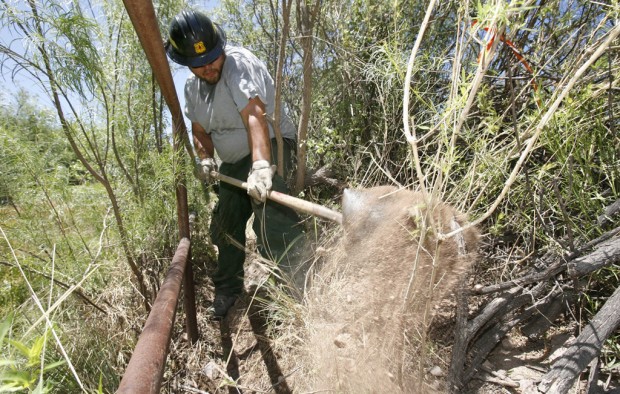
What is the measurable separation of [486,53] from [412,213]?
66cm

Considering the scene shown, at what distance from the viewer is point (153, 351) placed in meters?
1.06

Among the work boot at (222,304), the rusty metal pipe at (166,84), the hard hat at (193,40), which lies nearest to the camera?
the rusty metal pipe at (166,84)

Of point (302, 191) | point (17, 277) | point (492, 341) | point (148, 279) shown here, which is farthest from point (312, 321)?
point (17, 277)

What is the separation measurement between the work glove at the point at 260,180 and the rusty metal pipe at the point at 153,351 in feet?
3.04

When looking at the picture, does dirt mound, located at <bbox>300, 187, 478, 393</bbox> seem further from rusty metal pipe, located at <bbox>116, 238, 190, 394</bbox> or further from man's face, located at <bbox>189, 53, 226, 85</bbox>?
man's face, located at <bbox>189, 53, 226, 85</bbox>

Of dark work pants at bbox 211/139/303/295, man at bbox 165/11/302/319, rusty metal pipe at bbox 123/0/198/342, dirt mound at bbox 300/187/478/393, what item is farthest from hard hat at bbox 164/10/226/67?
dirt mound at bbox 300/187/478/393

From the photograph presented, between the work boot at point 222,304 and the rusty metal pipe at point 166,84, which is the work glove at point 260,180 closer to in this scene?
the rusty metal pipe at point 166,84

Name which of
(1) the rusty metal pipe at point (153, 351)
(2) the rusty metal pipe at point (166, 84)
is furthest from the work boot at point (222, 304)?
(1) the rusty metal pipe at point (153, 351)

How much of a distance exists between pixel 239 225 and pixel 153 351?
2265 mm

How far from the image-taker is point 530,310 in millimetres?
2184

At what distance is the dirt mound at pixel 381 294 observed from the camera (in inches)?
62.4

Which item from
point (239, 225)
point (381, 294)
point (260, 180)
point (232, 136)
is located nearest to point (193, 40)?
point (232, 136)

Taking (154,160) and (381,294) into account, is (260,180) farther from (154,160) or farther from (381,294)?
(381,294)

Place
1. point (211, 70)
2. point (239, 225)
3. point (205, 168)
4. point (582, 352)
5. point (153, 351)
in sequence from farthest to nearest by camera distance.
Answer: point (239, 225)
point (205, 168)
point (211, 70)
point (582, 352)
point (153, 351)
